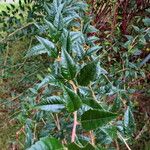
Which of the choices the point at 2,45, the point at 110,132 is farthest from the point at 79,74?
the point at 2,45

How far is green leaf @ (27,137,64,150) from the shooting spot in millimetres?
474

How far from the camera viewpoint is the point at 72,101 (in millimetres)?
587

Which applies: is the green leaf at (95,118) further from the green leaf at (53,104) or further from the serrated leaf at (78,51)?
the serrated leaf at (78,51)

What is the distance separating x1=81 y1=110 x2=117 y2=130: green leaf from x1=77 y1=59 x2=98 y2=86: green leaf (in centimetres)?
9

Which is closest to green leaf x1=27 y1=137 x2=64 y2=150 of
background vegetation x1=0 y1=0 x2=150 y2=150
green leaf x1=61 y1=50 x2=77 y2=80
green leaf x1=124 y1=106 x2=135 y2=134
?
background vegetation x1=0 y1=0 x2=150 y2=150

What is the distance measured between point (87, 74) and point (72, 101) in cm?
8

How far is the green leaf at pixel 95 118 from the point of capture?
54 cm

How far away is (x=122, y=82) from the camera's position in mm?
1583

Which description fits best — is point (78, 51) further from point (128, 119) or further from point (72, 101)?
point (72, 101)

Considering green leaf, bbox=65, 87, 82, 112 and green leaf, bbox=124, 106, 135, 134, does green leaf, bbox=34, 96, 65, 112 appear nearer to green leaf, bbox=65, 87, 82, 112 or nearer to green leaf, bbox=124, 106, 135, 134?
green leaf, bbox=65, 87, 82, 112

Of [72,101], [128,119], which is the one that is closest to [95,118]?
[72,101]

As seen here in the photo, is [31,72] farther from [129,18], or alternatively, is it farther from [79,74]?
[79,74]

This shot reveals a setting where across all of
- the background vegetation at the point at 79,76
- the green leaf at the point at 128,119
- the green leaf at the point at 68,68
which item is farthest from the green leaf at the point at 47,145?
the green leaf at the point at 128,119

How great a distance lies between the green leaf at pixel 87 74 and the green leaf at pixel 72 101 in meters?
0.08
